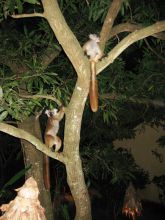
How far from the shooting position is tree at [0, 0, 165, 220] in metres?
1.41

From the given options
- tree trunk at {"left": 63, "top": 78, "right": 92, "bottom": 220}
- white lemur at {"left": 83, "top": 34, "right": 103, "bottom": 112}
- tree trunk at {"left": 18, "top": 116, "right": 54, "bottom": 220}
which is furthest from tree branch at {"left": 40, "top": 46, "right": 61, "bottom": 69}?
tree trunk at {"left": 63, "top": 78, "right": 92, "bottom": 220}

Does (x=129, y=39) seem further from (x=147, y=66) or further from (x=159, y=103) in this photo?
(x=159, y=103)

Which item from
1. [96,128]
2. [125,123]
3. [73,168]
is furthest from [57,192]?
[73,168]

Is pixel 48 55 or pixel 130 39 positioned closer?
pixel 130 39

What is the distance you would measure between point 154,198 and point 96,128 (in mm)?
1850

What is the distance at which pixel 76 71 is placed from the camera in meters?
1.45

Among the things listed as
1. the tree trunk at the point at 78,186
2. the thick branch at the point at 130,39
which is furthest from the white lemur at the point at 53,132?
the thick branch at the point at 130,39

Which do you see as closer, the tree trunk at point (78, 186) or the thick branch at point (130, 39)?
the thick branch at point (130, 39)

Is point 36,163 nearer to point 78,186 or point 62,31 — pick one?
point 78,186

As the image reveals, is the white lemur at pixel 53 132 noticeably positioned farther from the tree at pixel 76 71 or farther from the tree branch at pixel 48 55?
the tree branch at pixel 48 55

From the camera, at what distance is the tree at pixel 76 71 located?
1410 millimetres

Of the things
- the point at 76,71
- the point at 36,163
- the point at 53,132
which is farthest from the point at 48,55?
the point at 76,71

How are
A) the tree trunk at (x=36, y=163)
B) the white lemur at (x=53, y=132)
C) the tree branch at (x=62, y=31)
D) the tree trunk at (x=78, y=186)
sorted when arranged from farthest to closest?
1. the tree trunk at (x=36, y=163)
2. the white lemur at (x=53, y=132)
3. the tree trunk at (x=78, y=186)
4. the tree branch at (x=62, y=31)

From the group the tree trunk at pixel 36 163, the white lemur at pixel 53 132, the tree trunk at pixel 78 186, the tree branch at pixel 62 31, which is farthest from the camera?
the tree trunk at pixel 36 163
